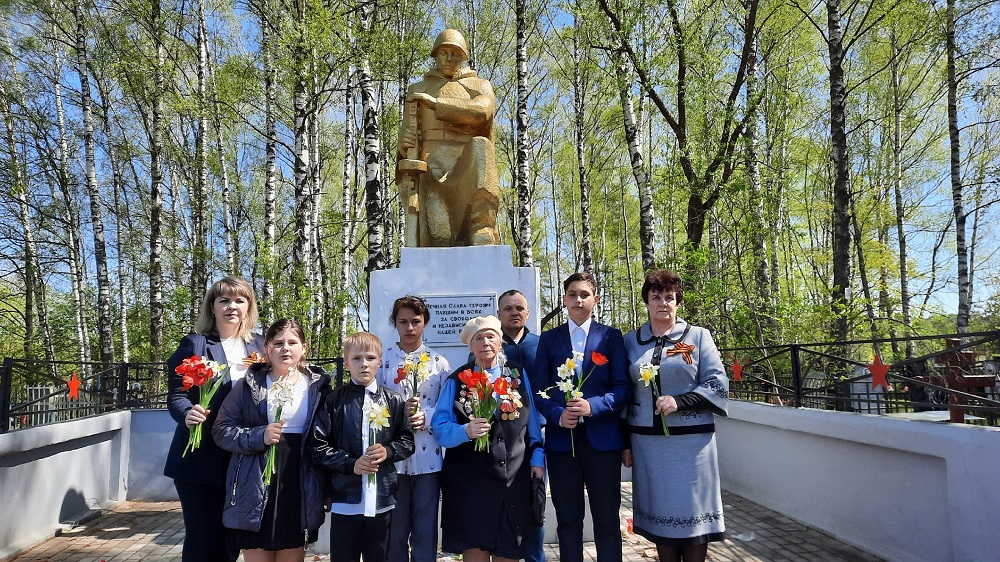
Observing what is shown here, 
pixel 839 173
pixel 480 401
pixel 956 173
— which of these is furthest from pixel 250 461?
pixel 956 173

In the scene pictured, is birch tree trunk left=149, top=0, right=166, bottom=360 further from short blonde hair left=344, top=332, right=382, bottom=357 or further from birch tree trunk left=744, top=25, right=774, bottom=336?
birch tree trunk left=744, top=25, right=774, bottom=336

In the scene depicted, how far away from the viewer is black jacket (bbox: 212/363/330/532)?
2.39 metres

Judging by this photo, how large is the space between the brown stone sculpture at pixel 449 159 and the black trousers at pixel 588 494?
231 centimetres

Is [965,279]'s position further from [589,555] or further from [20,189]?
[20,189]

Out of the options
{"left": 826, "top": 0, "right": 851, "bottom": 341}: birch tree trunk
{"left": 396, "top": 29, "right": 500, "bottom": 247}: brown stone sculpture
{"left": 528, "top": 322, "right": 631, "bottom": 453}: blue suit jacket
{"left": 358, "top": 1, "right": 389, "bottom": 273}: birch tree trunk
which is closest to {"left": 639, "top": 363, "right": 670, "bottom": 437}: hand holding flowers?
{"left": 528, "top": 322, "right": 631, "bottom": 453}: blue suit jacket

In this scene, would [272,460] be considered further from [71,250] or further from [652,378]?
[71,250]

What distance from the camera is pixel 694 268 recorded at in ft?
28.6

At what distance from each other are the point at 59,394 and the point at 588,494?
506 cm

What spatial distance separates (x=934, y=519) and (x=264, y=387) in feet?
13.0

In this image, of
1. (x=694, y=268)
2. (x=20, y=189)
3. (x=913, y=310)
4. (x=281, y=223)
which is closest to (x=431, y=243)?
(x=694, y=268)

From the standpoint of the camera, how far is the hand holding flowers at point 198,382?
2424mm

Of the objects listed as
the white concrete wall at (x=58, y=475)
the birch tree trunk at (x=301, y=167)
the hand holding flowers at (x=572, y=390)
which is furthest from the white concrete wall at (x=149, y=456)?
the hand holding flowers at (x=572, y=390)

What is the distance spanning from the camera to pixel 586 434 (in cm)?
277

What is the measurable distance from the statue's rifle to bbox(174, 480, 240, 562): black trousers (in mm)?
2580
